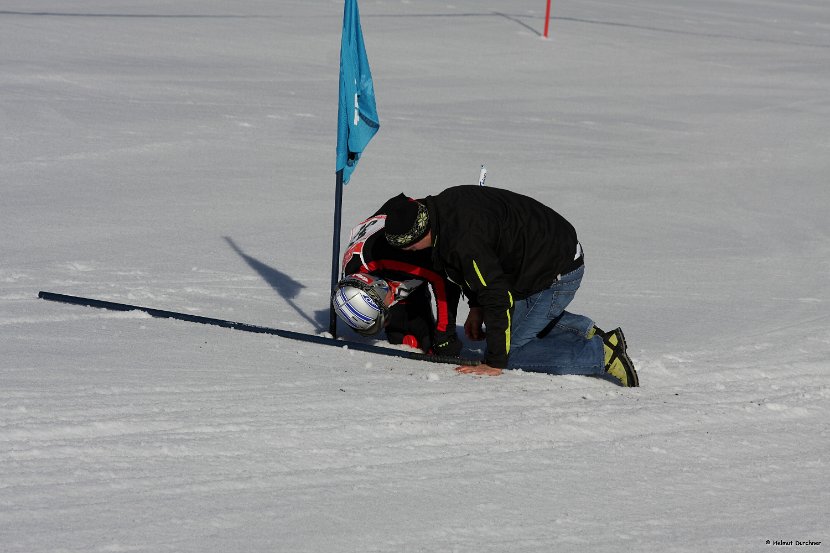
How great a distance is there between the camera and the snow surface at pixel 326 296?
4637 millimetres

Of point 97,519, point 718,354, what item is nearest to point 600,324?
point 718,354

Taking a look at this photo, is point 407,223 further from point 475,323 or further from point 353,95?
point 353,95

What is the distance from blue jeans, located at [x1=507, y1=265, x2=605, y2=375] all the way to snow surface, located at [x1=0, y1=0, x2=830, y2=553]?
0.42 ft

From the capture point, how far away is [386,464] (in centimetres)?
505

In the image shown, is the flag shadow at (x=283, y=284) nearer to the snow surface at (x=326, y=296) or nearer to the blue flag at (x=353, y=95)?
the snow surface at (x=326, y=296)

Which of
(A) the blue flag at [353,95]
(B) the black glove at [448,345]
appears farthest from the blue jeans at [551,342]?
(A) the blue flag at [353,95]

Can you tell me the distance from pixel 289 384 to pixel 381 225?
55.8 inches

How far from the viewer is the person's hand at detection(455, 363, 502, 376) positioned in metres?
6.31

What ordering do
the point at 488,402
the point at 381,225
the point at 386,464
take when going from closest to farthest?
the point at 386,464 → the point at 488,402 → the point at 381,225

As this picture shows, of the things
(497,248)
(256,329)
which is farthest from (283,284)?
(497,248)

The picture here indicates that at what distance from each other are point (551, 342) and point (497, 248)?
92cm

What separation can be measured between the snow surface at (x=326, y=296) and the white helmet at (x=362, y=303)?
266 millimetres

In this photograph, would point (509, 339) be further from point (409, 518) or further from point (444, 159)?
point (444, 159)

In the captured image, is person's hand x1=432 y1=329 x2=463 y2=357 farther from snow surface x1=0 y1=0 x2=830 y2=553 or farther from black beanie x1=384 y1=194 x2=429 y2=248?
black beanie x1=384 y1=194 x2=429 y2=248
